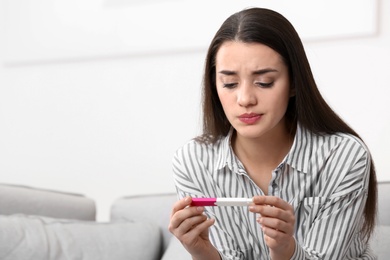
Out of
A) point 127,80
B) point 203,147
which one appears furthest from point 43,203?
point 203,147

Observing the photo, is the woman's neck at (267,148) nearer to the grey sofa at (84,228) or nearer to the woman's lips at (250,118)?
the woman's lips at (250,118)

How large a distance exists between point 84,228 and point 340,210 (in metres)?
0.89

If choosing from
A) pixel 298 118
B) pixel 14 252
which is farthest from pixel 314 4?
pixel 14 252

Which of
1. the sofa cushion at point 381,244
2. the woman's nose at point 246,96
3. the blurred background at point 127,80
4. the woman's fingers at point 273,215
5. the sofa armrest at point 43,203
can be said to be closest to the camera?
the woman's fingers at point 273,215

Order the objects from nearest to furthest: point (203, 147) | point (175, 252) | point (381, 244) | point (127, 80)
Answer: point (203, 147) → point (381, 244) → point (175, 252) → point (127, 80)

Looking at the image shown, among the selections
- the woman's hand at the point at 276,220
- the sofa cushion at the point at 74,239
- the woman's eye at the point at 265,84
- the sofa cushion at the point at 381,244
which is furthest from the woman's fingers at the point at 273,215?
the sofa cushion at the point at 74,239

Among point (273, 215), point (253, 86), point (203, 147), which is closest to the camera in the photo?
point (273, 215)

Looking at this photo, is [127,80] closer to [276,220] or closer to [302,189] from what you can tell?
[302,189]

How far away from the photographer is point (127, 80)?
2939 mm

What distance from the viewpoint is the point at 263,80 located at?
1.56m

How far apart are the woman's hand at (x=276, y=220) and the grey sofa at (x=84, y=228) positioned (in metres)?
0.61

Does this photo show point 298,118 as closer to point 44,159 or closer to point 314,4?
point 314,4

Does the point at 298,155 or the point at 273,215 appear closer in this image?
the point at 273,215

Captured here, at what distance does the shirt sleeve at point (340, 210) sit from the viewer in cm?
164
